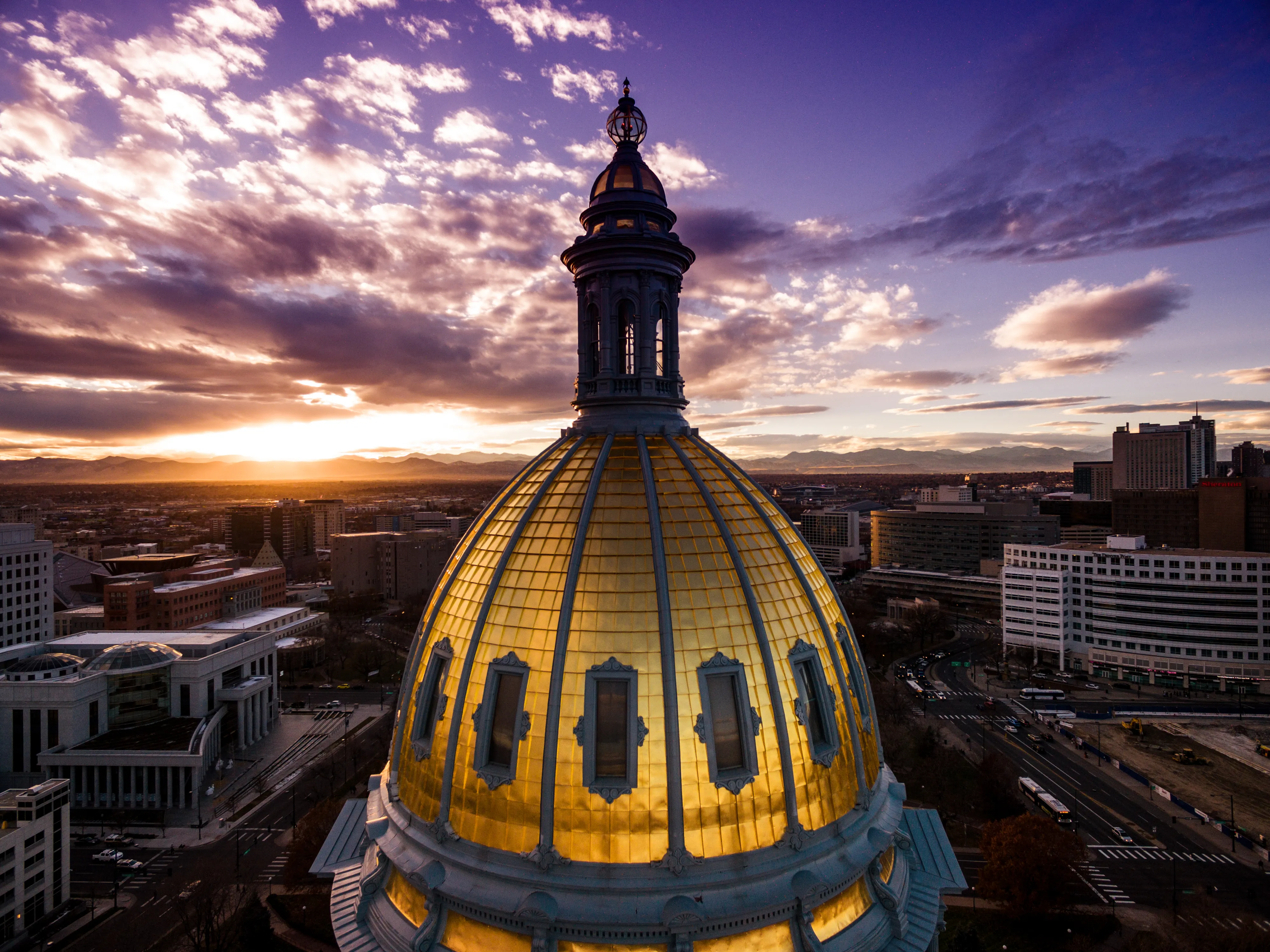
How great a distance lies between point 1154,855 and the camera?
60.2 m

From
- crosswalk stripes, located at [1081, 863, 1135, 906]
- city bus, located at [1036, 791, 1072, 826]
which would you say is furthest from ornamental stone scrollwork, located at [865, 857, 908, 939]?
city bus, located at [1036, 791, 1072, 826]

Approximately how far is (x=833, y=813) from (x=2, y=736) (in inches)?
3861

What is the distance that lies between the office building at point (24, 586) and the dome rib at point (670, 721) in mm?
132818

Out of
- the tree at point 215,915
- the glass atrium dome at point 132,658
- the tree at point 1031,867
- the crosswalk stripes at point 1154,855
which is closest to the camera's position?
the tree at point 215,915

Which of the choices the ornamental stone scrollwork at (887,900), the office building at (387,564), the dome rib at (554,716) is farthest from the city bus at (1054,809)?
the office building at (387,564)

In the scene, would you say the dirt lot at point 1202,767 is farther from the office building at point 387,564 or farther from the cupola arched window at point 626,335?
the office building at point 387,564

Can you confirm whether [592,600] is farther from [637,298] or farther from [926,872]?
[926,872]

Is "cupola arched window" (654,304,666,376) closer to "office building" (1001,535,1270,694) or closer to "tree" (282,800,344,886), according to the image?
"tree" (282,800,344,886)

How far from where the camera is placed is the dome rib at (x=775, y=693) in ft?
Result: 66.8

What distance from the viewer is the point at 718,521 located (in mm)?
23047

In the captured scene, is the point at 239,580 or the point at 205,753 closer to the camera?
the point at 205,753

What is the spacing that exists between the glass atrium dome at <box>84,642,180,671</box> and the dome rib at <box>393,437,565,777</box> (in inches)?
3147

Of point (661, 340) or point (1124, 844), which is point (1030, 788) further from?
point (661, 340)

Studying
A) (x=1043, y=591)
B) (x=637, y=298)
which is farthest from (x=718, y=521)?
(x=1043, y=591)
